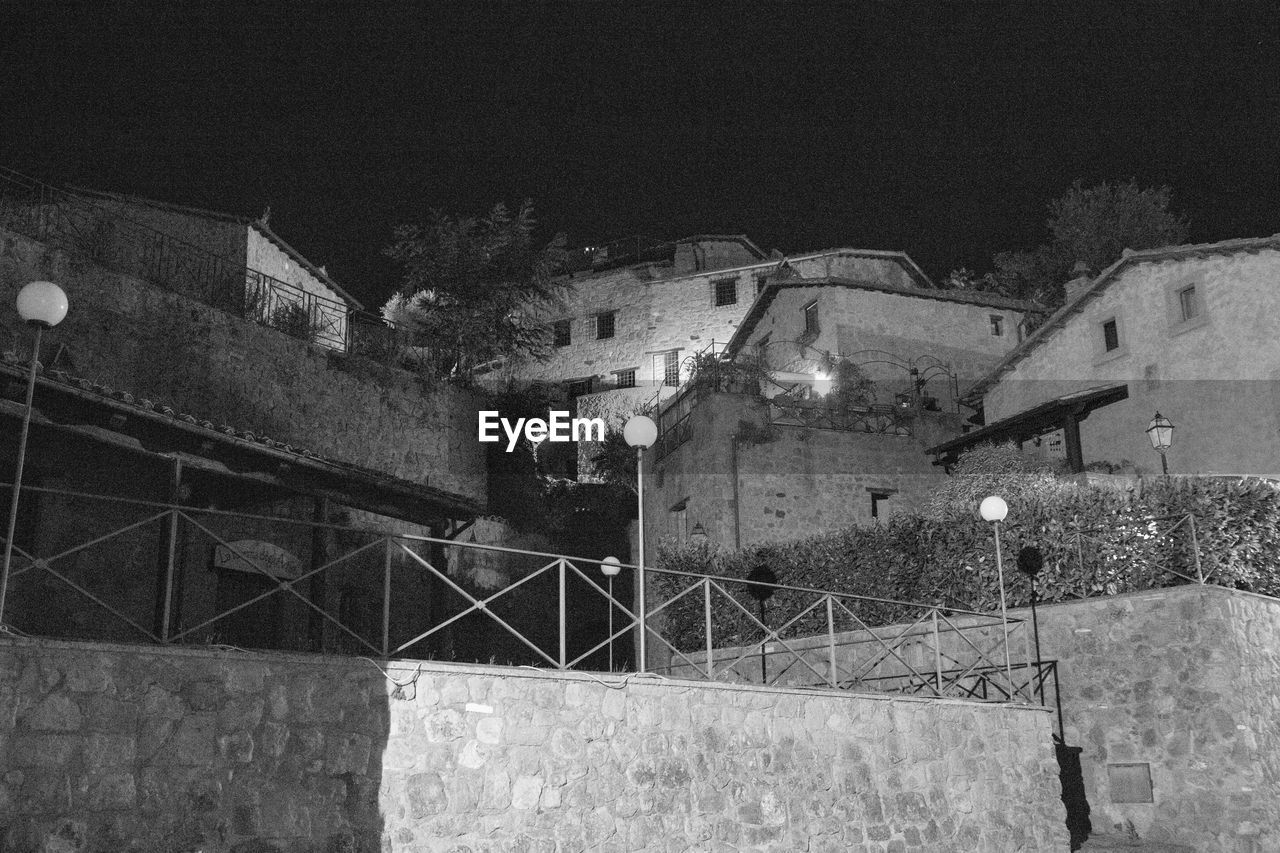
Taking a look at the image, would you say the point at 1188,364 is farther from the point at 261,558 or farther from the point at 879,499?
the point at 261,558

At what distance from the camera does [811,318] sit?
28359mm

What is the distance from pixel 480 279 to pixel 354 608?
40.6 feet

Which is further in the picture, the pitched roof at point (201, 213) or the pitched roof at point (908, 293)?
the pitched roof at point (908, 293)

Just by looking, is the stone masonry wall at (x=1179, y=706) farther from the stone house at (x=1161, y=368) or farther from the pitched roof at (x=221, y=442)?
the pitched roof at (x=221, y=442)

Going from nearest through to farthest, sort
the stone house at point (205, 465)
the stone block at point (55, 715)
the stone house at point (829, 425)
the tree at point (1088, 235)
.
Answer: the stone block at point (55, 715)
the stone house at point (205, 465)
the stone house at point (829, 425)
the tree at point (1088, 235)

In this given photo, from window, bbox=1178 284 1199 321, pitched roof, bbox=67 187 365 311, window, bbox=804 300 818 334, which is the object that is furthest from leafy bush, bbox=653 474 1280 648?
pitched roof, bbox=67 187 365 311

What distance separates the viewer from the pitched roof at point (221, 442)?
35.2 ft

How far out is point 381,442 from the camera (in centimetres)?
2127

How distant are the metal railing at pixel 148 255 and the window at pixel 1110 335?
1440cm

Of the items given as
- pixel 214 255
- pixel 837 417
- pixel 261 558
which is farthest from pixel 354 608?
pixel 837 417

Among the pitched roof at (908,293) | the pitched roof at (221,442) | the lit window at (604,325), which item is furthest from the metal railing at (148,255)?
the lit window at (604,325)

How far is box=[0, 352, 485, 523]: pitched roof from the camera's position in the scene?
10719 millimetres

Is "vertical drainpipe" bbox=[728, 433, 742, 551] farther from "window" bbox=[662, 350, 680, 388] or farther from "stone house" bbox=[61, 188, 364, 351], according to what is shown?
"window" bbox=[662, 350, 680, 388]

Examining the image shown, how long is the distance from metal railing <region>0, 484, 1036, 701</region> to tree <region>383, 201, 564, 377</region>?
669 centimetres
